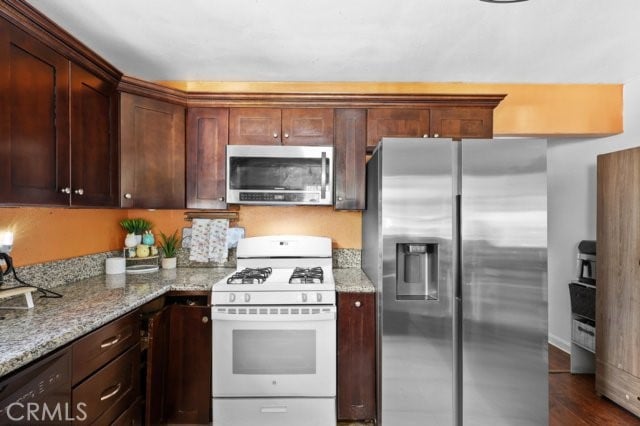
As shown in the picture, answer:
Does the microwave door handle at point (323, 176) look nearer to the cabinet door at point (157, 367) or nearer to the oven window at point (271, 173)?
the oven window at point (271, 173)

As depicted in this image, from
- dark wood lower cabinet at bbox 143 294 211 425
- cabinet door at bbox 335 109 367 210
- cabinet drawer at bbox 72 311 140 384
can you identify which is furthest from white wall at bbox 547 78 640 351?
cabinet drawer at bbox 72 311 140 384

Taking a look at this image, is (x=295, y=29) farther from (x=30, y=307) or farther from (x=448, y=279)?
(x=30, y=307)

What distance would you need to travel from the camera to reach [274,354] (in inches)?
78.5

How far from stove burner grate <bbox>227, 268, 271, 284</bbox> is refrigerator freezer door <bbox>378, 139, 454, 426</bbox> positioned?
31.3 inches

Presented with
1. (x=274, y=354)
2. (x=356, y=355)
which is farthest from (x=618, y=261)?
(x=274, y=354)

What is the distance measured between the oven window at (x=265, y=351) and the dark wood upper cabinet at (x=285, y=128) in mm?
1342

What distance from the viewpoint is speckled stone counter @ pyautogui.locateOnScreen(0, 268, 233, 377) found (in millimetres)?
1127

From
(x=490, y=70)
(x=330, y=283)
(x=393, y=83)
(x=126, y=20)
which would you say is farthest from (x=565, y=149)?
(x=126, y=20)

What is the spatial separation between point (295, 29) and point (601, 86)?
2.58 meters

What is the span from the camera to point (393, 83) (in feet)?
8.70

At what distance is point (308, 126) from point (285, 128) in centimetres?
17

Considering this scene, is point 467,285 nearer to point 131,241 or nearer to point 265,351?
point 265,351

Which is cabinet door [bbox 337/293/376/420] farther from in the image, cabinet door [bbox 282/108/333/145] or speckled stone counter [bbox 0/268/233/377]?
cabinet door [bbox 282/108/333/145]

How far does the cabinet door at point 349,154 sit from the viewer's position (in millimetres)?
2422
